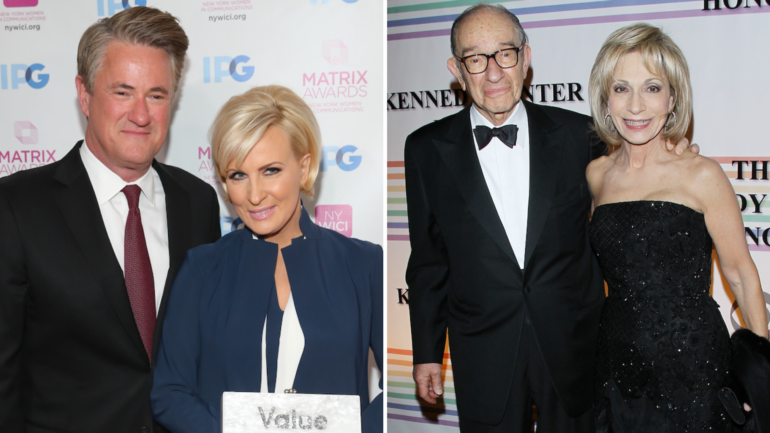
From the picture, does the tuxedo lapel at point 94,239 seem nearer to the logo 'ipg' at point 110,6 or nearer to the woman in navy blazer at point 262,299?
the woman in navy blazer at point 262,299

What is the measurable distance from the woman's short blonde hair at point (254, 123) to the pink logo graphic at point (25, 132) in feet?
3.42

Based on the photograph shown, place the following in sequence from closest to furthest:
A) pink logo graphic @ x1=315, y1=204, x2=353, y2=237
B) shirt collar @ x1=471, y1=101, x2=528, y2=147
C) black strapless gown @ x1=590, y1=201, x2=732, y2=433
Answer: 1. black strapless gown @ x1=590, y1=201, x2=732, y2=433
2. pink logo graphic @ x1=315, y1=204, x2=353, y2=237
3. shirt collar @ x1=471, y1=101, x2=528, y2=147

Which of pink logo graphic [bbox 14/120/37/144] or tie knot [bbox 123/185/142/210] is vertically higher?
pink logo graphic [bbox 14/120/37/144]

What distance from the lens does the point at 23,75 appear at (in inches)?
92.9

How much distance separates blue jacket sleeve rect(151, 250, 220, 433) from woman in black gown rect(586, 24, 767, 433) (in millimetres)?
1518

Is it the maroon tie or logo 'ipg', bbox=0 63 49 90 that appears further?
logo 'ipg', bbox=0 63 49 90

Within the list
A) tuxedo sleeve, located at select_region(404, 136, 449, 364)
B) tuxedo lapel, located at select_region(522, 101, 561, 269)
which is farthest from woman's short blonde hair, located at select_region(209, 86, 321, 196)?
tuxedo lapel, located at select_region(522, 101, 561, 269)

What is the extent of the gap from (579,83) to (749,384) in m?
1.95

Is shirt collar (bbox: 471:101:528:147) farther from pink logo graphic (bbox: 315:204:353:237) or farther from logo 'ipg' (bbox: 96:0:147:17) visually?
logo 'ipg' (bbox: 96:0:147:17)

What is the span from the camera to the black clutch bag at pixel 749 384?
204 centimetres

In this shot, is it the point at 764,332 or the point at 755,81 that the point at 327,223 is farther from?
the point at 755,81

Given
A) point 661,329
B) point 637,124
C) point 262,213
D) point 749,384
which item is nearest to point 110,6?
point 262,213

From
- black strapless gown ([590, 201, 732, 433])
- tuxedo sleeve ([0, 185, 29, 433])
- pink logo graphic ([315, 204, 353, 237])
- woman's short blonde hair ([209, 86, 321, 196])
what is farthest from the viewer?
pink logo graphic ([315, 204, 353, 237])

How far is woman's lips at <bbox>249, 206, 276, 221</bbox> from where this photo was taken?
74.9 inches
